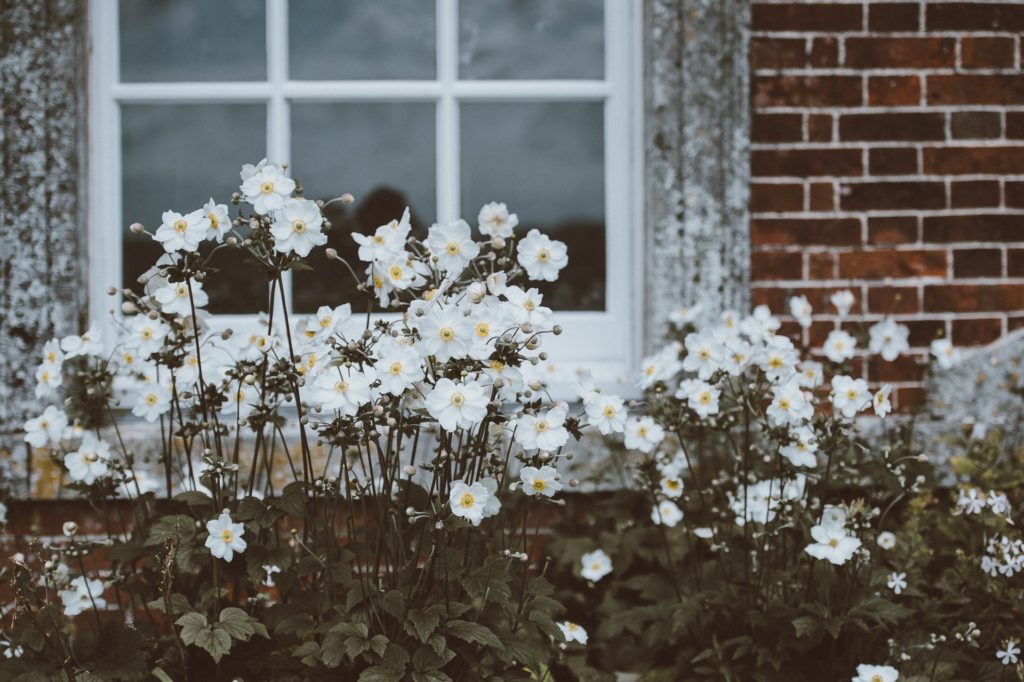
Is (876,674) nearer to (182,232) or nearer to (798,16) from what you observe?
(182,232)

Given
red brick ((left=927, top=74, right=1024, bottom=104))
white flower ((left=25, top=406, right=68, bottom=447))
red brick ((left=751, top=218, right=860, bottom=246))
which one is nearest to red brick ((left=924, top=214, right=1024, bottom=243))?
red brick ((left=751, top=218, right=860, bottom=246))

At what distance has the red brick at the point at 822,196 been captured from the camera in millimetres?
2842

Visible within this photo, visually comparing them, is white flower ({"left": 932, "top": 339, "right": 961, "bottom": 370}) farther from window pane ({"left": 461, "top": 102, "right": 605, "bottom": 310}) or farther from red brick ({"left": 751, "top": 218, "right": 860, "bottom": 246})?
window pane ({"left": 461, "top": 102, "right": 605, "bottom": 310})

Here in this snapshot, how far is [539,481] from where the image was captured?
71.4 inches

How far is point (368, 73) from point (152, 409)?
1.41 metres

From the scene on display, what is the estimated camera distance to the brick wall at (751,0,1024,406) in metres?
2.83

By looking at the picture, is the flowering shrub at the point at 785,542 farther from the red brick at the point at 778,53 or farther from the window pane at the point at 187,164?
the window pane at the point at 187,164

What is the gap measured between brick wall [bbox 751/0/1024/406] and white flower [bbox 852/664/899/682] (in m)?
1.10

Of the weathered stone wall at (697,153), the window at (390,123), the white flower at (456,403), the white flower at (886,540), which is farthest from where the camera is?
the window at (390,123)

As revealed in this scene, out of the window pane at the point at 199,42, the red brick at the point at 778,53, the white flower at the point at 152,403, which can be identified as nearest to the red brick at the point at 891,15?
the red brick at the point at 778,53

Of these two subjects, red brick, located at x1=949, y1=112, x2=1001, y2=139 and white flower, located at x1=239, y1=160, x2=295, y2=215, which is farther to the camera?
red brick, located at x1=949, y1=112, x2=1001, y2=139

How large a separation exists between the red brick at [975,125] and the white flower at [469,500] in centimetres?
Result: 208

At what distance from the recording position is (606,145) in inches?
118

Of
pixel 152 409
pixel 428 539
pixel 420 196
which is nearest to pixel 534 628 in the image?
pixel 428 539
